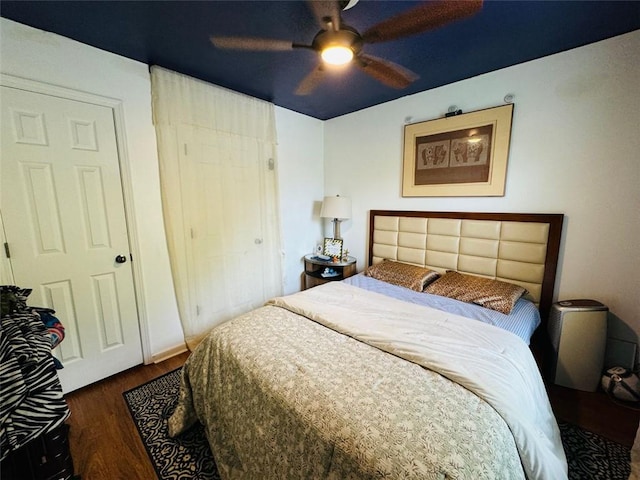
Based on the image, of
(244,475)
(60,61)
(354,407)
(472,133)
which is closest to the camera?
(354,407)

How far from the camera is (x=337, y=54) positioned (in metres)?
1.58

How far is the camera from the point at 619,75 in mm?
1763

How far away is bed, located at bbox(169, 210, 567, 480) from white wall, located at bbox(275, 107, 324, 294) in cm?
127

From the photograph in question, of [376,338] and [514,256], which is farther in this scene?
[514,256]

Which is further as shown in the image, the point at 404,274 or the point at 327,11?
the point at 404,274

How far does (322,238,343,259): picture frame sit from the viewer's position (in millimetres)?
3353

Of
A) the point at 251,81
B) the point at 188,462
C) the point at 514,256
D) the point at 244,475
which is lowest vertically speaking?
the point at 188,462

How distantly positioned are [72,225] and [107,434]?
1.40 metres

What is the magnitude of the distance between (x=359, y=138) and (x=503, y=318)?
7.72 ft

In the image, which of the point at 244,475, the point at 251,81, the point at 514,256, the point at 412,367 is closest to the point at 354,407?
the point at 412,367

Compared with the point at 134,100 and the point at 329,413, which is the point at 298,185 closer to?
the point at 134,100

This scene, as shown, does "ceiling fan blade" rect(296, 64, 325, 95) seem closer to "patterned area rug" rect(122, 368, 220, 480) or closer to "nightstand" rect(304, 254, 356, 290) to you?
"nightstand" rect(304, 254, 356, 290)

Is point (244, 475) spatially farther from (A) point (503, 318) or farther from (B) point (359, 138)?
(B) point (359, 138)

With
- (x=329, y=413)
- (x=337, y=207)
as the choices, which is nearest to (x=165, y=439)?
(x=329, y=413)
